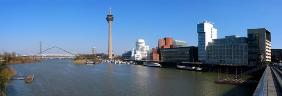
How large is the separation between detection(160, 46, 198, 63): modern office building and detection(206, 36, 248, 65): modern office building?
17.0m

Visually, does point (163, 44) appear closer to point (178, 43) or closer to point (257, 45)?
point (178, 43)

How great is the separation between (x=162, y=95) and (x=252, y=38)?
242ft

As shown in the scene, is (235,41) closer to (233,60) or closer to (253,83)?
(233,60)

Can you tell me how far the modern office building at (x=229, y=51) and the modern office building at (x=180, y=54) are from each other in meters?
17.0

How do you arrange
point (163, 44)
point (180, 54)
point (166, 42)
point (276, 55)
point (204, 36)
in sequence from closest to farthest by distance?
point (204, 36)
point (180, 54)
point (276, 55)
point (166, 42)
point (163, 44)

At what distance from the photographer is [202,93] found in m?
42.2

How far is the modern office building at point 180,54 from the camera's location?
13973 centimetres

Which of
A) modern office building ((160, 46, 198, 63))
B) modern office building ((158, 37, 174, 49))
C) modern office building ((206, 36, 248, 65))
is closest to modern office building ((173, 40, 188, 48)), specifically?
modern office building ((158, 37, 174, 49))

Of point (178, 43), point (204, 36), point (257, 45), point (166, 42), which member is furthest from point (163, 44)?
point (257, 45)

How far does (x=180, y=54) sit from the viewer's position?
5797 inches

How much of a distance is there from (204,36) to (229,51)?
14923 mm

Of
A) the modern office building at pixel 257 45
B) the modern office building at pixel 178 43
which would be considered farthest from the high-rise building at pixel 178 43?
the modern office building at pixel 257 45

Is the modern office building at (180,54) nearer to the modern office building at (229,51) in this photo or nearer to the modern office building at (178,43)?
the modern office building at (229,51)

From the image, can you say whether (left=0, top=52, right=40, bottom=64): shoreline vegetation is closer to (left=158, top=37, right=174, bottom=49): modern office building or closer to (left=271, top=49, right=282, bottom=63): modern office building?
(left=158, top=37, right=174, bottom=49): modern office building
